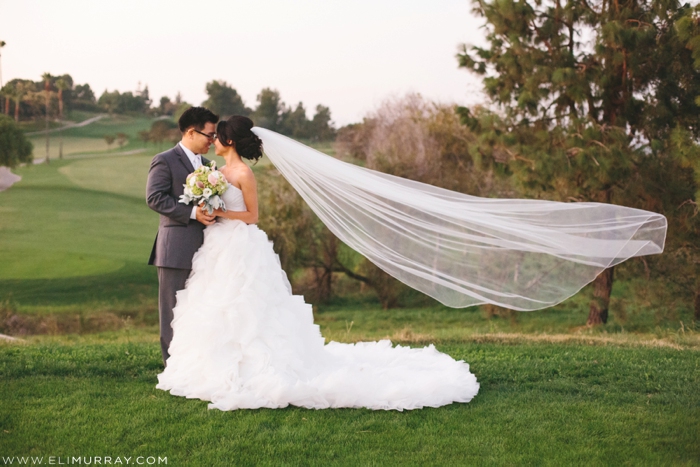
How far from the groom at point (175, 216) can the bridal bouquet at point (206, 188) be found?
0.11 meters

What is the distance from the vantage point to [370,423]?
15.6 ft

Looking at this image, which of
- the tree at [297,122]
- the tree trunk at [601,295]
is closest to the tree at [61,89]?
the tree at [297,122]

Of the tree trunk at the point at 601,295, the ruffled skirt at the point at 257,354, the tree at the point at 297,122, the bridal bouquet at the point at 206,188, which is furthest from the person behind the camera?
the tree at the point at 297,122

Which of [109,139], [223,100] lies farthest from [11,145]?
[223,100]

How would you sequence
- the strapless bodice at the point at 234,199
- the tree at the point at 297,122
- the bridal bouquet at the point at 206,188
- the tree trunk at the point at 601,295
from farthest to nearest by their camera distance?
1. the tree at the point at 297,122
2. the tree trunk at the point at 601,295
3. the strapless bodice at the point at 234,199
4. the bridal bouquet at the point at 206,188

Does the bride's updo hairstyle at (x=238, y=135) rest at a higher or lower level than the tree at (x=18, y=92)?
lower

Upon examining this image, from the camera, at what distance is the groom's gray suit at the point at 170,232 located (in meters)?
5.65

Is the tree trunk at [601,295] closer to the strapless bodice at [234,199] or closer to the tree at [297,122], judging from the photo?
the strapless bodice at [234,199]

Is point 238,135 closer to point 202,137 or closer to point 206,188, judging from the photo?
point 202,137

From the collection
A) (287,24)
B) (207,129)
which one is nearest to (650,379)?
(207,129)

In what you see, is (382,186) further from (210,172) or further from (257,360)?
(257,360)

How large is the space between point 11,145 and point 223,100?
63.3ft

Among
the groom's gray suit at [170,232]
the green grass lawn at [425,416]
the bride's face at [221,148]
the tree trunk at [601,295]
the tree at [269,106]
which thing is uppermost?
the tree at [269,106]

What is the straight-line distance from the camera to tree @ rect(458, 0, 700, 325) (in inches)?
520
